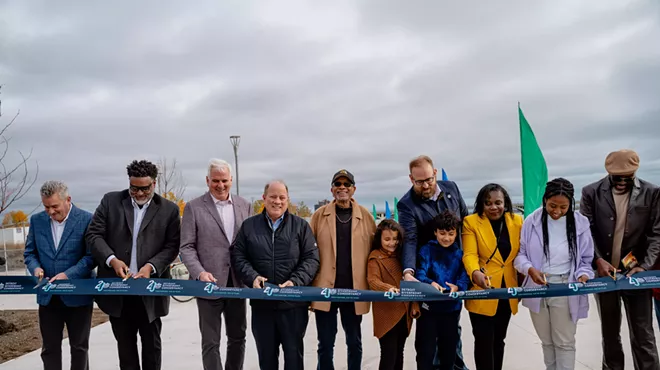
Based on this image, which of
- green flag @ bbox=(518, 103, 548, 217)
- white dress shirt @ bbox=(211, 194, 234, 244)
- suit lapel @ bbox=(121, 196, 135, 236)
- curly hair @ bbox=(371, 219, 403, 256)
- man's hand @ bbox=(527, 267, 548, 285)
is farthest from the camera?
green flag @ bbox=(518, 103, 548, 217)

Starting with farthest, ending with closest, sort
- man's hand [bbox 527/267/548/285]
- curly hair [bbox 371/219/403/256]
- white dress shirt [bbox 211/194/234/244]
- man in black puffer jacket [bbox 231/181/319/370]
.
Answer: white dress shirt [bbox 211/194/234/244], curly hair [bbox 371/219/403/256], man in black puffer jacket [bbox 231/181/319/370], man's hand [bbox 527/267/548/285]

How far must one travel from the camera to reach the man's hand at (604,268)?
388 centimetres

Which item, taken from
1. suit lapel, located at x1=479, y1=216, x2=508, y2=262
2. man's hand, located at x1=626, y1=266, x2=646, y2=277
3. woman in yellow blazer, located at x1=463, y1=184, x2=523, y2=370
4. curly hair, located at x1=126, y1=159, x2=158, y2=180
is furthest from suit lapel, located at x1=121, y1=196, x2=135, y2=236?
man's hand, located at x1=626, y1=266, x2=646, y2=277

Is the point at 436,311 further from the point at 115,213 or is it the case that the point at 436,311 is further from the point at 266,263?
the point at 115,213

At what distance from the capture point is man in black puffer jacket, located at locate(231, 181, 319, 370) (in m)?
3.75

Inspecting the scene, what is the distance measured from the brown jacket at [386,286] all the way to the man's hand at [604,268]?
1650mm

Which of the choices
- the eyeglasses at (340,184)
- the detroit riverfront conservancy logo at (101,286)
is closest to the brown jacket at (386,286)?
the eyeglasses at (340,184)

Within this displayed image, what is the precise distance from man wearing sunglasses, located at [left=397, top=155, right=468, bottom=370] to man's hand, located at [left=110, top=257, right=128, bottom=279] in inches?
92.5

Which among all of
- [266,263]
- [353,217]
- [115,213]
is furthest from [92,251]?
[353,217]

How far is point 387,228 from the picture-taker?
12.7 feet

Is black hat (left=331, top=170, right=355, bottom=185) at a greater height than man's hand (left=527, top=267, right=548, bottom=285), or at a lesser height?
greater

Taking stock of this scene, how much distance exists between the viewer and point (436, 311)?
12.3 ft

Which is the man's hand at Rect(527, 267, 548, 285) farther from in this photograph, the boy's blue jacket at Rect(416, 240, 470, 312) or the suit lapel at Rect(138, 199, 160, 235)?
the suit lapel at Rect(138, 199, 160, 235)

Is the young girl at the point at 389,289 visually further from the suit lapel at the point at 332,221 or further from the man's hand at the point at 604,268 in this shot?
the man's hand at the point at 604,268
